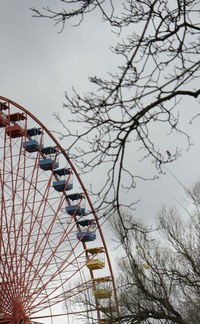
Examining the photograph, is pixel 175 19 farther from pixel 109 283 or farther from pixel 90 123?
pixel 109 283

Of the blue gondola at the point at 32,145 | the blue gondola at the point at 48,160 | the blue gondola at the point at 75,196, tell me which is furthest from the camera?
the blue gondola at the point at 75,196

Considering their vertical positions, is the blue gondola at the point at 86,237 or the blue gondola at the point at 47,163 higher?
the blue gondola at the point at 47,163

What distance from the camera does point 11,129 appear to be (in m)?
19.7

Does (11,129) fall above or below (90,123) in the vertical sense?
above

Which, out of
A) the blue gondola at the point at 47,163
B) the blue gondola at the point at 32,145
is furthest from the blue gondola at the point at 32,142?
the blue gondola at the point at 47,163

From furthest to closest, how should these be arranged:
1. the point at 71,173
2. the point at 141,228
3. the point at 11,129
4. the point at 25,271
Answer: the point at 71,173 → the point at 11,129 → the point at 25,271 → the point at 141,228

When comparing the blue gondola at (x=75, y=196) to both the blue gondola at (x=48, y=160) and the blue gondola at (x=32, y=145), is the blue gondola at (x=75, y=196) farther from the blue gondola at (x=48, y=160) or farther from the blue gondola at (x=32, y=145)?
the blue gondola at (x=32, y=145)

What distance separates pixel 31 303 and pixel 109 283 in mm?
5625

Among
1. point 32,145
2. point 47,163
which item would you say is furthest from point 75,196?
point 32,145

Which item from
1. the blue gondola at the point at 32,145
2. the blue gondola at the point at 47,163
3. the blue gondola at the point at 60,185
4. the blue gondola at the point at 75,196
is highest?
the blue gondola at the point at 32,145

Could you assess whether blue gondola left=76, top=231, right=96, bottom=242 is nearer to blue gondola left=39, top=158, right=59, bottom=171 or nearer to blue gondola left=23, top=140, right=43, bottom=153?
blue gondola left=39, top=158, right=59, bottom=171

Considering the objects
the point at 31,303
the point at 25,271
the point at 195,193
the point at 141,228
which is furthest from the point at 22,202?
the point at 141,228

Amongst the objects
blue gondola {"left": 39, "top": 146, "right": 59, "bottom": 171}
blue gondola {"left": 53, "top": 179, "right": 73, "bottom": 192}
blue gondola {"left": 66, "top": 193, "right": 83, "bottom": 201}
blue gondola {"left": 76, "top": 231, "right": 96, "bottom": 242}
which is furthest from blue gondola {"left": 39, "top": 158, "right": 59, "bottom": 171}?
blue gondola {"left": 76, "top": 231, "right": 96, "bottom": 242}

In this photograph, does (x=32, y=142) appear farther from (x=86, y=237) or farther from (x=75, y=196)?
(x=86, y=237)
